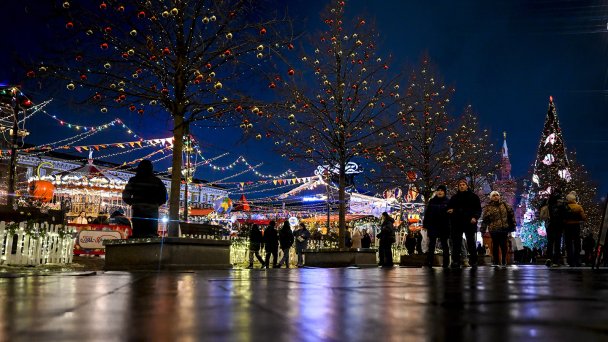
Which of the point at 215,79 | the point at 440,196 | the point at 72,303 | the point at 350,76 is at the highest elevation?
the point at 350,76

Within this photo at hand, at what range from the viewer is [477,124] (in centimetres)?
2952

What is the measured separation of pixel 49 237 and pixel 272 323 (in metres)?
14.4

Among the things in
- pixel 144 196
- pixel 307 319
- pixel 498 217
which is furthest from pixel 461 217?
pixel 307 319

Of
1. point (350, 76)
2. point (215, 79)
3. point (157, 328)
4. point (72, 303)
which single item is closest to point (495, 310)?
point (157, 328)

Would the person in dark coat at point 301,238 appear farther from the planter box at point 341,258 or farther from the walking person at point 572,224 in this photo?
the walking person at point 572,224

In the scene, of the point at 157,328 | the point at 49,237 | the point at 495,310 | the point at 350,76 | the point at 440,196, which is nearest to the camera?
the point at 157,328

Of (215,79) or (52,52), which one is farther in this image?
(215,79)

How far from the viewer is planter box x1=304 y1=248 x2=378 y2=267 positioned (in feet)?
56.0

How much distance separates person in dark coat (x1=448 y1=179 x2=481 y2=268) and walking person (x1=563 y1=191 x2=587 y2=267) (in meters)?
2.73

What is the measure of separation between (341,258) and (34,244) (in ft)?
29.5

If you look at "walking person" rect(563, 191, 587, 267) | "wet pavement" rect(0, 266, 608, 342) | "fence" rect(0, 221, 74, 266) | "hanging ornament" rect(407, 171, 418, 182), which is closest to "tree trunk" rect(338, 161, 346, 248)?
"walking person" rect(563, 191, 587, 267)

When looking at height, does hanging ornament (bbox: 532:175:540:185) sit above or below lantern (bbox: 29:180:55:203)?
A: above

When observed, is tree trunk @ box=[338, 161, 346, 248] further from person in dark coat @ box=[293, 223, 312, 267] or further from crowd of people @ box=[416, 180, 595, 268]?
crowd of people @ box=[416, 180, 595, 268]

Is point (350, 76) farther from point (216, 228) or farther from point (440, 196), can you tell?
point (440, 196)
